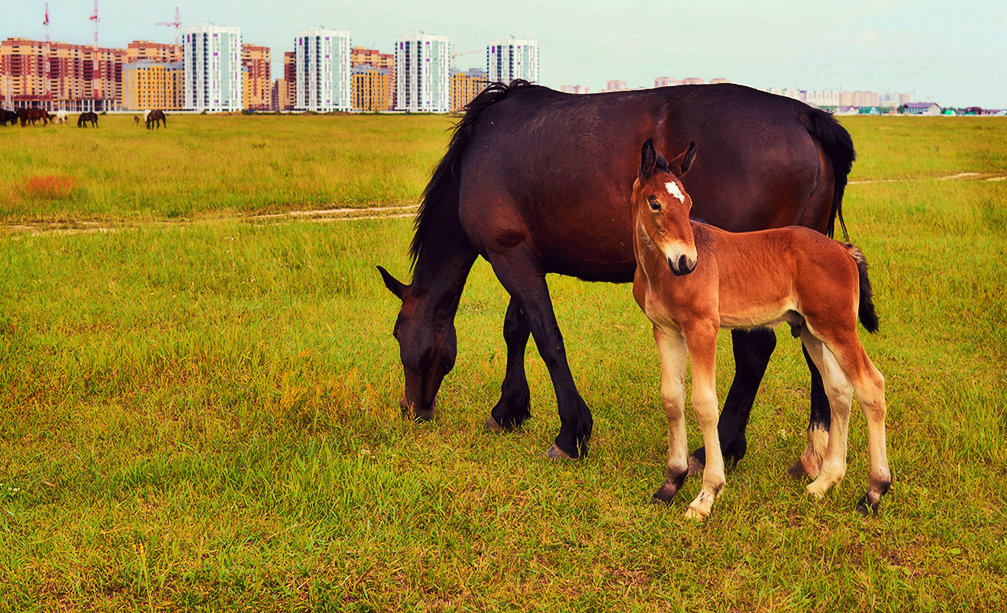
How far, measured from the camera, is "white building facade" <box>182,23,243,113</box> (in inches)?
6339

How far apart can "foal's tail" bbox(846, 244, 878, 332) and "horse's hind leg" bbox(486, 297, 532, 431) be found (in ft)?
8.09

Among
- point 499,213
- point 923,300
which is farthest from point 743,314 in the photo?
point 923,300

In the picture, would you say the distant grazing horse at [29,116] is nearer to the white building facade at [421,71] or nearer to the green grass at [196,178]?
the green grass at [196,178]

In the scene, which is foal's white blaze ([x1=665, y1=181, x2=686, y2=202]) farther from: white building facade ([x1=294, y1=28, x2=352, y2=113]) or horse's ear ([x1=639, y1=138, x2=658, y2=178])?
white building facade ([x1=294, y1=28, x2=352, y2=113])

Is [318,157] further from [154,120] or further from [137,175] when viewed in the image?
[154,120]

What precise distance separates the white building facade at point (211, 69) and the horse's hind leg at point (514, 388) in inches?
6648

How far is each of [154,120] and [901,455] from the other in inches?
2068

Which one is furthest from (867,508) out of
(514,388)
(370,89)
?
(370,89)

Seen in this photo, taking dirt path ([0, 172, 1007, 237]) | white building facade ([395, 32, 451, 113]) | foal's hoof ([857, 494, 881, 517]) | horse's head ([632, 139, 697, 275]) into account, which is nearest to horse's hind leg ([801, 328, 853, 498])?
foal's hoof ([857, 494, 881, 517])

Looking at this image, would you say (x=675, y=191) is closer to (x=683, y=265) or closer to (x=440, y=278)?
(x=683, y=265)

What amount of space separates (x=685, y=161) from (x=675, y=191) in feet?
0.71

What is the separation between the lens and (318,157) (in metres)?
26.1

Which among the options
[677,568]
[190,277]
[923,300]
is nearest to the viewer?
[677,568]

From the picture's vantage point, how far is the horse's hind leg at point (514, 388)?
6.10 metres
